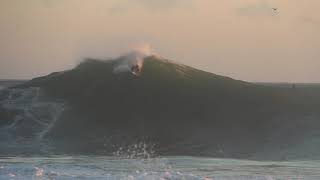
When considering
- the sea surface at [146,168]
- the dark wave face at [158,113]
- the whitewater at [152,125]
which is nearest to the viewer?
the sea surface at [146,168]

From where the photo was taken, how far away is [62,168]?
1162cm

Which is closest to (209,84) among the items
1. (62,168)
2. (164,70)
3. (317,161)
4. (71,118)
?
(164,70)

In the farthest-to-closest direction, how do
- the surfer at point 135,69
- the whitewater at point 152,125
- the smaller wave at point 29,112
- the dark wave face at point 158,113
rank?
1. the surfer at point 135,69
2. the smaller wave at point 29,112
3. the dark wave face at point 158,113
4. the whitewater at point 152,125

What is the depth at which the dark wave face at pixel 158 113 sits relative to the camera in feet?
53.6

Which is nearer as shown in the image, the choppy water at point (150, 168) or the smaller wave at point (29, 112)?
the choppy water at point (150, 168)

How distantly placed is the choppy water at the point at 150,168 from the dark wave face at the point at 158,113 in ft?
4.87

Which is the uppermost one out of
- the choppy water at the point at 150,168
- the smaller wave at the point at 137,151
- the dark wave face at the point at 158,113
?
the dark wave face at the point at 158,113

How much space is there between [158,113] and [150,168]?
274 inches

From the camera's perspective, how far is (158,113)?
18.9m

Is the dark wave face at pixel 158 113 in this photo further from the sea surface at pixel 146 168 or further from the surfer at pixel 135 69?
the sea surface at pixel 146 168

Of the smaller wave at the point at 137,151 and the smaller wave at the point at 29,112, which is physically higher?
the smaller wave at the point at 29,112

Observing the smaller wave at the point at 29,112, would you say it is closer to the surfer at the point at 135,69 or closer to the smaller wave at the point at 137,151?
the smaller wave at the point at 137,151

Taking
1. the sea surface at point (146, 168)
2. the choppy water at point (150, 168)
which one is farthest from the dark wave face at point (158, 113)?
the choppy water at point (150, 168)

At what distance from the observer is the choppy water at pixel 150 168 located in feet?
34.5
